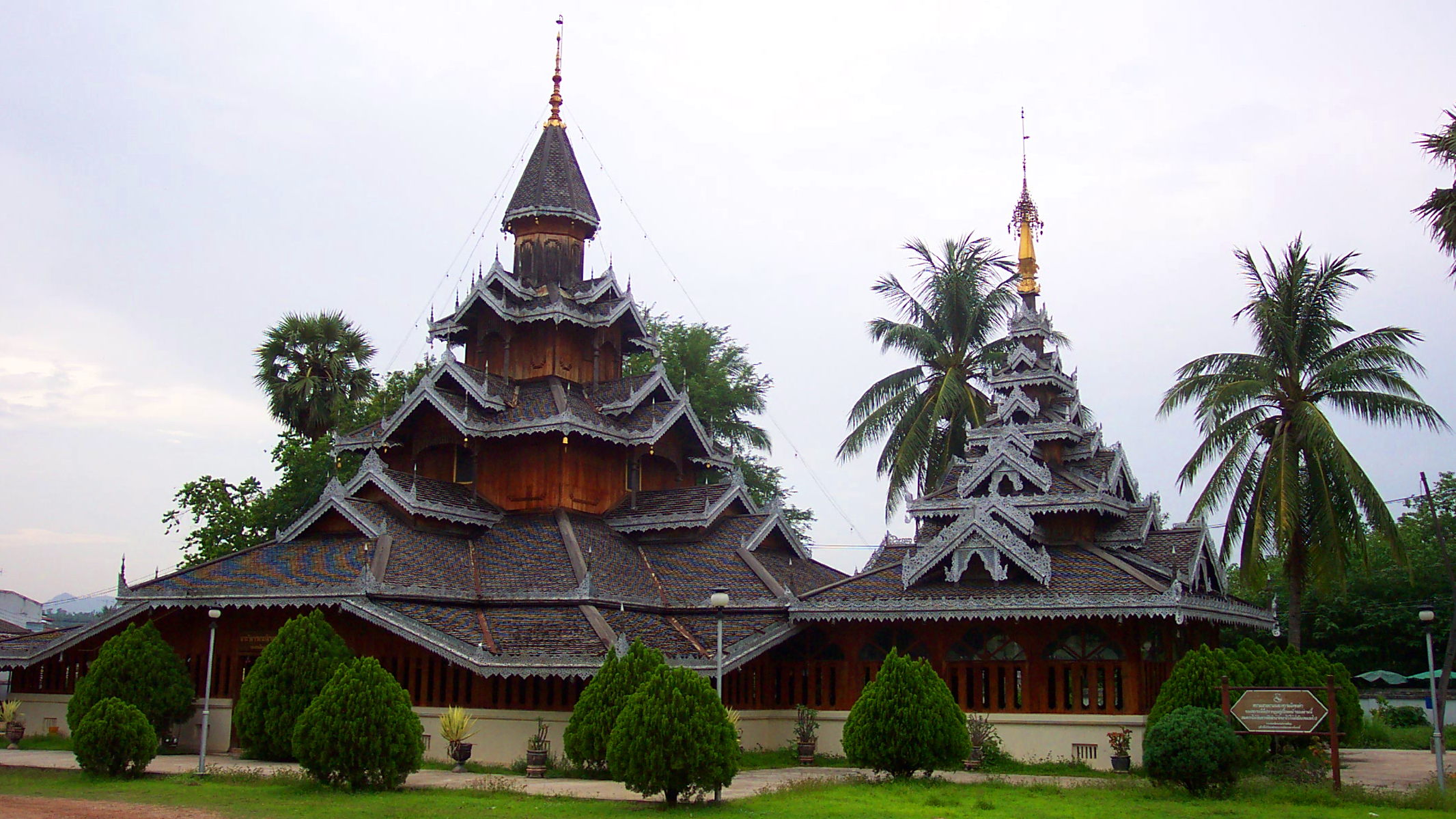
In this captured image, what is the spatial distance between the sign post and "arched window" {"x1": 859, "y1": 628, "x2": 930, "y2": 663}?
293 inches

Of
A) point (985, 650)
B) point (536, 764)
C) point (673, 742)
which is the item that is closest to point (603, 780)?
point (536, 764)

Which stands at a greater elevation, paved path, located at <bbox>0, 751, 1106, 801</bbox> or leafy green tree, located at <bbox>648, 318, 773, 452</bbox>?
leafy green tree, located at <bbox>648, 318, 773, 452</bbox>

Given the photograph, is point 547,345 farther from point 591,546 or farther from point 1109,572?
point 1109,572

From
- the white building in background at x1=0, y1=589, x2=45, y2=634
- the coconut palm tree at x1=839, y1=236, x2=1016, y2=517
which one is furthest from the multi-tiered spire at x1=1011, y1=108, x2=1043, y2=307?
the white building in background at x1=0, y1=589, x2=45, y2=634

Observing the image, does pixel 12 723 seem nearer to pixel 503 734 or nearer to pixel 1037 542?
pixel 503 734

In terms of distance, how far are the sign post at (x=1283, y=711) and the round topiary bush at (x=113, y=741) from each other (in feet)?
58.7

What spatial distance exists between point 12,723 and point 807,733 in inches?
704

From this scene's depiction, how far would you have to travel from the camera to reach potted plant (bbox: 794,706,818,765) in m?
26.1

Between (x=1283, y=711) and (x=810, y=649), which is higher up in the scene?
(x=810, y=649)

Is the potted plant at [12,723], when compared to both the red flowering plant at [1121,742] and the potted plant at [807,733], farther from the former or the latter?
the red flowering plant at [1121,742]

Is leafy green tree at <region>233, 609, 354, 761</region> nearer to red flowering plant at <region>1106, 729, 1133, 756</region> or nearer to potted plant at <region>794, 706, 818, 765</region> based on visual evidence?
potted plant at <region>794, 706, 818, 765</region>

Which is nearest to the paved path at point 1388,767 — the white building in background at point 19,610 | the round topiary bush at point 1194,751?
the round topiary bush at point 1194,751

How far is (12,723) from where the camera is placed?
28.5 metres

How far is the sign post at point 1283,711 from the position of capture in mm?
19797
